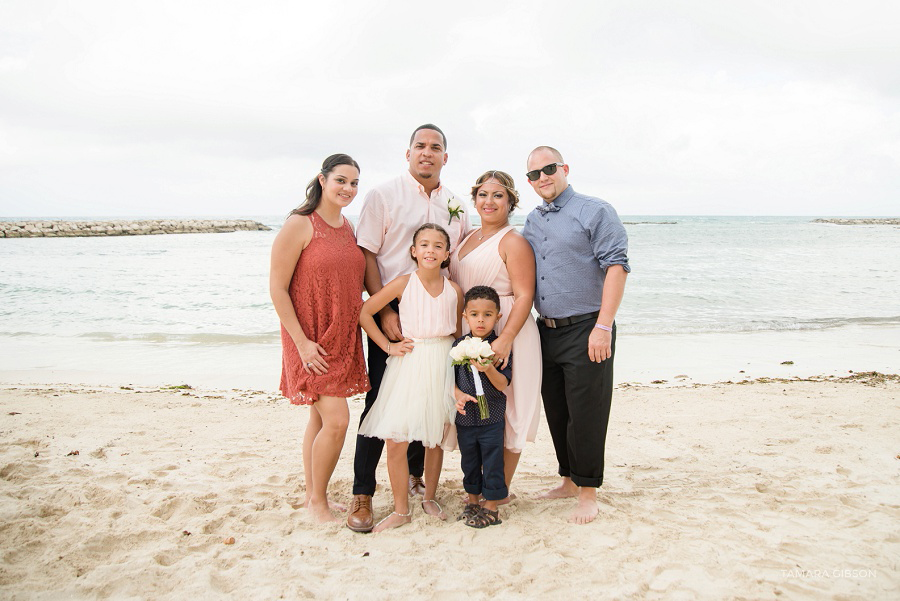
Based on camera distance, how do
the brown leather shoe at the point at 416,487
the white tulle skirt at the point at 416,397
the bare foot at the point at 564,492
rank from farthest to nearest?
the brown leather shoe at the point at 416,487 < the bare foot at the point at 564,492 < the white tulle skirt at the point at 416,397

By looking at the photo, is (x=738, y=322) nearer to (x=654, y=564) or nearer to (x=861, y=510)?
(x=861, y=510)

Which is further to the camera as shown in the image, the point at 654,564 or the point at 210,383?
the point at 210,383

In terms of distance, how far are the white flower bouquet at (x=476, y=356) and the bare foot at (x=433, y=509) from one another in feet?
2.63

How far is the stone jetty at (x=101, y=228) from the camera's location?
4203 cm

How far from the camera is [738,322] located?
13.0 meters

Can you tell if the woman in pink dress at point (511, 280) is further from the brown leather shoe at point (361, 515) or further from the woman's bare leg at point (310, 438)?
the woman's bare leg at point (310, 438)

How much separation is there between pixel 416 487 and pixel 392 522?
2.42 feet

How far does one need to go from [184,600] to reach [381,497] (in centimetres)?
171

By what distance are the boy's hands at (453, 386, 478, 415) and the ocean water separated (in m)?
5.27

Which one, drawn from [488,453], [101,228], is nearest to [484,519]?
[488,453]

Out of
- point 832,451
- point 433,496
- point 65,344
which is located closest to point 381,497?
point 433,496

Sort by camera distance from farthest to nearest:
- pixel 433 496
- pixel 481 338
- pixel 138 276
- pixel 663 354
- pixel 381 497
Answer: pixel 138 276
pixel 663 354
pixel 381 497
pixel 433 496
pixel 481 338

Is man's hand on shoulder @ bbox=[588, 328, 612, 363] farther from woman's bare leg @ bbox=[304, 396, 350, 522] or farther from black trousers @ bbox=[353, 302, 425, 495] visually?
woman's bare leg @ bbox=[304, 396, 350, 522]

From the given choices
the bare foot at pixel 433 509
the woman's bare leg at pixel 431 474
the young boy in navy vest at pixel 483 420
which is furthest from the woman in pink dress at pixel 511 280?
the bare foot at pixel 433 509
